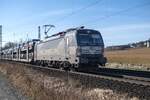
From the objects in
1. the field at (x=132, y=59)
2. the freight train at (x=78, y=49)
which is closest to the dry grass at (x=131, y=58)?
the field at (x=132, y=59)

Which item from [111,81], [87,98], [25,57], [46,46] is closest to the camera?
[87,98]

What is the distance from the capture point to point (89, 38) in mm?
26797

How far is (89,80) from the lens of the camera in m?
19.3

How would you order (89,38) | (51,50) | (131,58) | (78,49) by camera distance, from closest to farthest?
(78,49) → (89,38) → (51,50) → (131,58)

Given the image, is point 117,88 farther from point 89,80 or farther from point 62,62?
point 62,62

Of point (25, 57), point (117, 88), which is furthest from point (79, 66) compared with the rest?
point (25, 57)

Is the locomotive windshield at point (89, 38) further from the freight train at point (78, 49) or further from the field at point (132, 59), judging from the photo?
the field at point (132, 59)

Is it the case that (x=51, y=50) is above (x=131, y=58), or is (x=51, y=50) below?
above

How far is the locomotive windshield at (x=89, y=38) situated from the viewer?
26.5 m

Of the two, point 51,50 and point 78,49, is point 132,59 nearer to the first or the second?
point 51,50

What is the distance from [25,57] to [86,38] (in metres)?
27.6

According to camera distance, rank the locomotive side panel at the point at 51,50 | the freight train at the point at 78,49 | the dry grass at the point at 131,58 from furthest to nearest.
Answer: the dry grass at the point at 131,58, the locomotive side panel at the point at 51,50, the freight train at the point at 78,49

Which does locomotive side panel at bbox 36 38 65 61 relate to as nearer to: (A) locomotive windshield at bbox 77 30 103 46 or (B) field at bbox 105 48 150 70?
(A) locomotive windshield at bbox 77 30 103 46

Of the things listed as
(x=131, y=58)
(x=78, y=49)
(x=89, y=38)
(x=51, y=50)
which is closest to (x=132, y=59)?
(x=131, y=58)
